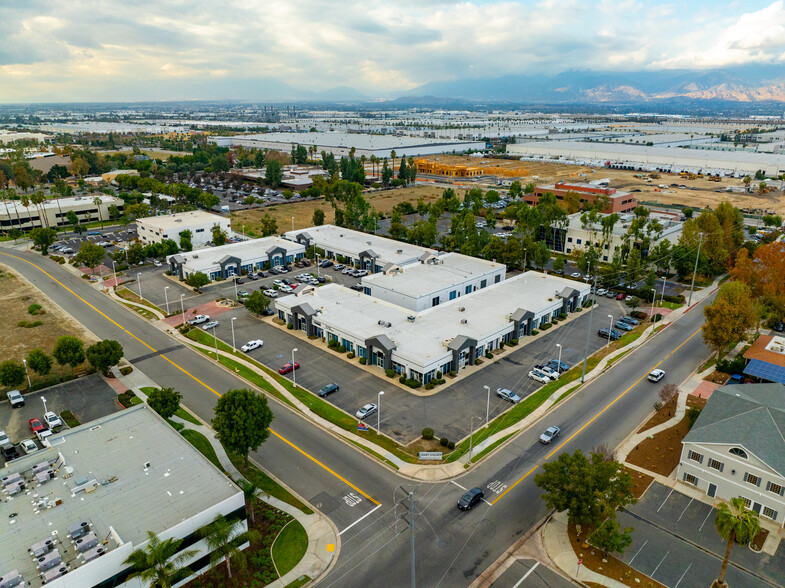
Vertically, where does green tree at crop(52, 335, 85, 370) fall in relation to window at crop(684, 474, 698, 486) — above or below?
above

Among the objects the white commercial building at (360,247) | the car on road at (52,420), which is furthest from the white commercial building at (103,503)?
the white commercial building at (360,247)

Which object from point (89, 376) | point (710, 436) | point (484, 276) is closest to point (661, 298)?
point (484, 276)

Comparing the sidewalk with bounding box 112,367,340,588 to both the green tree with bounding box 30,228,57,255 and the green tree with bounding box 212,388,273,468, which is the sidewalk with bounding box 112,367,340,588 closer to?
the green tree with bounding box 212,388,273,468

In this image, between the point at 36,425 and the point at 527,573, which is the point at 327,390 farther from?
the point at 36,425

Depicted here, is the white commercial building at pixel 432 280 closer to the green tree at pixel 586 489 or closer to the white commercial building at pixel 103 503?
the green tree at pixel 586 489

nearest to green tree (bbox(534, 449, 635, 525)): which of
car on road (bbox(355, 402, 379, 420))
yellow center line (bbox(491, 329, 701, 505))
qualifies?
yellow center line (bbox(491, 329, 701, 505))
